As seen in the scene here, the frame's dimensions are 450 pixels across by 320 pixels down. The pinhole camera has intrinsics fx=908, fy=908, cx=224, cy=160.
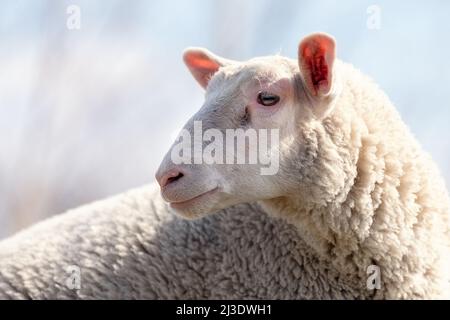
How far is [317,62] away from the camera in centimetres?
423

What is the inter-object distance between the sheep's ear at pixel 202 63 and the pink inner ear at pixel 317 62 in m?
0.73

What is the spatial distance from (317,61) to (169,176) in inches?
34.7

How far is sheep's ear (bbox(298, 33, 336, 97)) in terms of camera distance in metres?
4.17

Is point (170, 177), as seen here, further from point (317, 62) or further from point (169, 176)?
point (317, 62)

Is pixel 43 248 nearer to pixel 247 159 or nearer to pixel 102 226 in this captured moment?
pixel 102 226

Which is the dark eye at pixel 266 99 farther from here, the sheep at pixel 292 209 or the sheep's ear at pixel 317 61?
the sheep's ear at pixel 317 61

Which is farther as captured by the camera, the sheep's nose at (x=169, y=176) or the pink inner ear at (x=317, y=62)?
the pink inner ear at (x=317, y=62)

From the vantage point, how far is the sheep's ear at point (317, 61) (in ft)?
13.7

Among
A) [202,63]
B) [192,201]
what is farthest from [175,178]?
[202,63]

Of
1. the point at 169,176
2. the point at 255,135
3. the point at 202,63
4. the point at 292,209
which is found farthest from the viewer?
the point at 202,63

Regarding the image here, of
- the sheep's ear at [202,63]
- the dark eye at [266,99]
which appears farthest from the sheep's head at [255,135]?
the sheep's ear at [202,63]

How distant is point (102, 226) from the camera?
5.20 meters

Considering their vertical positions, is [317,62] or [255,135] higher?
[317,62]

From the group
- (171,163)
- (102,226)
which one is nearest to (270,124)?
(171,163)
